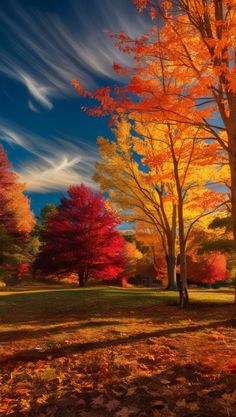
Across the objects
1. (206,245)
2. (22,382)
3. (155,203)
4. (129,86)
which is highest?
(129,86)

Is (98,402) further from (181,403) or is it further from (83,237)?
(83,237)

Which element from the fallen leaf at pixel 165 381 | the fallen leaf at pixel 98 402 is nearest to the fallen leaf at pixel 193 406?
the fallen leaf at pixel 165 381

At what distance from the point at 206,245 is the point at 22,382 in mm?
14902

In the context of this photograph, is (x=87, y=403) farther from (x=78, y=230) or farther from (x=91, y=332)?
(x=78, y=230)

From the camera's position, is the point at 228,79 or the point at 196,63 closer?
the point at 228,79

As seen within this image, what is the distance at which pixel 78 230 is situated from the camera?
21.0m

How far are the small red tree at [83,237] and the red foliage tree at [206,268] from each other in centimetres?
1321

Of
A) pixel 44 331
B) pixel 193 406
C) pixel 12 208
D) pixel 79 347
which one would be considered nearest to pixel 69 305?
pixel 44 331

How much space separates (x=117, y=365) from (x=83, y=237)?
52.3 feet

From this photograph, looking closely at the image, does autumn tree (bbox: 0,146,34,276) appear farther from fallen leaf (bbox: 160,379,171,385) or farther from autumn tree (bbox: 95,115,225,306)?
fallen leaf (bbox: 160,379,171,385)

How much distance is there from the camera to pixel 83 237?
21109 mm

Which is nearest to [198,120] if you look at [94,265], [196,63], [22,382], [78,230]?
[196,63]

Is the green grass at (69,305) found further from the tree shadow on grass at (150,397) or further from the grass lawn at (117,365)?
the tree shadow on grass at (150,397)

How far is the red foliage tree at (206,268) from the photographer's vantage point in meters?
32.8
